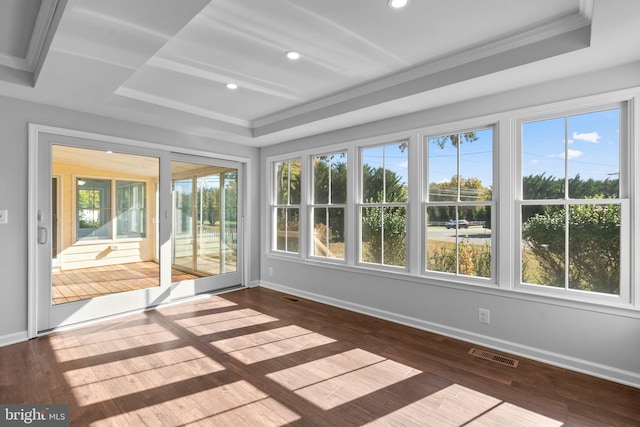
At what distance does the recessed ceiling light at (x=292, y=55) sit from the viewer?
8.97 feet

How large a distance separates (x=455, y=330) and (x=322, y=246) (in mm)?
2133

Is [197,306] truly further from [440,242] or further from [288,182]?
[440,242]

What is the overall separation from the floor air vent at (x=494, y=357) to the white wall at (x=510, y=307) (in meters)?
0.15

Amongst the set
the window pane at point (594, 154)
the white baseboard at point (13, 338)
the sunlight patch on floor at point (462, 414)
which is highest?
the window pane at point (594, 154)

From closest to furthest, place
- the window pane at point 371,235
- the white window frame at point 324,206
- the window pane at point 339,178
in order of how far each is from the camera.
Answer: the window pane at point 371,235 < the white window frame at point 324,206 < the window pane at point 339,178

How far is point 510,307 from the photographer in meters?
3.07

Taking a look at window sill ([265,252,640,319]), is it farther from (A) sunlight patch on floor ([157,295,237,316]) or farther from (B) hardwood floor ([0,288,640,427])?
(A) sunlight patch on floor ([157,295,237,316])

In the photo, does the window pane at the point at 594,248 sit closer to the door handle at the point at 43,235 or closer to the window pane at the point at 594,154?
the window pane at the point at 594,154

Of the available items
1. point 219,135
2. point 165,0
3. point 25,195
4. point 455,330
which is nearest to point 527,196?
point 455,330

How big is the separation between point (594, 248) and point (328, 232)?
9.80 feet

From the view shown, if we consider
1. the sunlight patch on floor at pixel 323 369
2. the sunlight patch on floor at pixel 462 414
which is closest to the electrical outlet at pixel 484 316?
the sunlight patch on floor at pixel 462 414

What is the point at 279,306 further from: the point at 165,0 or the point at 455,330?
the point at 165,0

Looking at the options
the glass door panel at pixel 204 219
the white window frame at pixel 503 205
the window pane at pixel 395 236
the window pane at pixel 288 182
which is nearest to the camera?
the white window frame at pixel 503 205

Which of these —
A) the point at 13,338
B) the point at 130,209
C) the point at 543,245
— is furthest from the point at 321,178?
the point at 13,338
